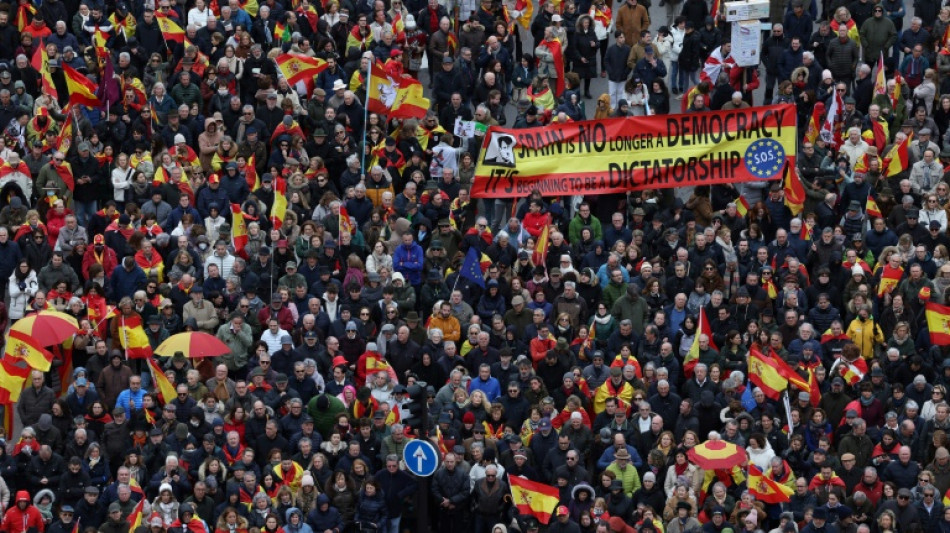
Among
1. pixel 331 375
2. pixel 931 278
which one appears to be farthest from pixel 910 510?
pixel 331 375

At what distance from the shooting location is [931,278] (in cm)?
3353

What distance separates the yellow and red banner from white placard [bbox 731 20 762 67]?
7.91 ft

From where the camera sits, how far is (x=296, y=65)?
37.2 meters

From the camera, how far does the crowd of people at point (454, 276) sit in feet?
99.1

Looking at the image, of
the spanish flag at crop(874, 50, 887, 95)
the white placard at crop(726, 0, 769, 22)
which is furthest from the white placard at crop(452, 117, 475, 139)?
the spanish flag at crop(874, 50, 887, 95)

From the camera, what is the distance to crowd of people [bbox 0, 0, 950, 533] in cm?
3022

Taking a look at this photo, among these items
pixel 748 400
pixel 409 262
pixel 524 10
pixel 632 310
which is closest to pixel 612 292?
pixel 632 310

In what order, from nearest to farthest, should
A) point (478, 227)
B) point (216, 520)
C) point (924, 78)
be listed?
point (216, 520) < point (478, 227) < point (924, 78)

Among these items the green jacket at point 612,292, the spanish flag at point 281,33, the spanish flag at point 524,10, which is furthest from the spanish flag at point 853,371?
the spanish flag at point 281,33

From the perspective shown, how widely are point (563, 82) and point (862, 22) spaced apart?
4.52m

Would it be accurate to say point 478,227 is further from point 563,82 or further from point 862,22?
point 862,22

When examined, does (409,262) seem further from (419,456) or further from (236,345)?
(419,456)

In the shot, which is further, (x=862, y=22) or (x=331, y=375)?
(x=862, y=22)

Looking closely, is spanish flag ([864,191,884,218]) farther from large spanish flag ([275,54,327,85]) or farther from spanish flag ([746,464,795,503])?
large spanish flag ([275,54,327,85])
